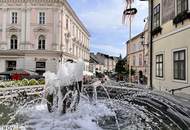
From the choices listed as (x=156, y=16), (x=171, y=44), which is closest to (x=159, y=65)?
(x=171, y=44)

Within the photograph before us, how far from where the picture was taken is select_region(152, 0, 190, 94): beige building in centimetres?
1672

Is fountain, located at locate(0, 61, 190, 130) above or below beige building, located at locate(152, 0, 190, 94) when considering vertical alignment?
below

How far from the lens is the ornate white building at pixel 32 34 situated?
163 ft

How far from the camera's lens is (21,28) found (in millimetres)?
50844

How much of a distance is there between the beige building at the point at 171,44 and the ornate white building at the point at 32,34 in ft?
91.5

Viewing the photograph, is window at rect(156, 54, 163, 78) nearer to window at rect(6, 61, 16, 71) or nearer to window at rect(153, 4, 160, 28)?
window at rect(153, 4, 160, 28)

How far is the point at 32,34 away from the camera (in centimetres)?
5069

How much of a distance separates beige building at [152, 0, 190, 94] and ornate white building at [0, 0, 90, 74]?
91.5ft

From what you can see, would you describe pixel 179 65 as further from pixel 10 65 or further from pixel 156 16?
pixel 10 65

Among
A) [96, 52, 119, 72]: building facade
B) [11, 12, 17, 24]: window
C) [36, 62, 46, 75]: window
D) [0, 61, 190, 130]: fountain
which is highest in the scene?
[11, 12, 17, 24]: window

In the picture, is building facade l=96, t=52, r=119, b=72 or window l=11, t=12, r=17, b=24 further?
building facade l=96, t=52, r=119, b=72

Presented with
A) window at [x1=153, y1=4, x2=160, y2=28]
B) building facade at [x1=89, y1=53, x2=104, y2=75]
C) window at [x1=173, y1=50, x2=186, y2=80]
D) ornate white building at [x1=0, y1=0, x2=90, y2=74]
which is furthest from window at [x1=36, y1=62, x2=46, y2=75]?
building facade at [x1=89, y1=53, x2=104, y2=75]

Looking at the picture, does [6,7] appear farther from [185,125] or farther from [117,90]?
[185,125]

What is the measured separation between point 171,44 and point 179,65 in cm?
184
